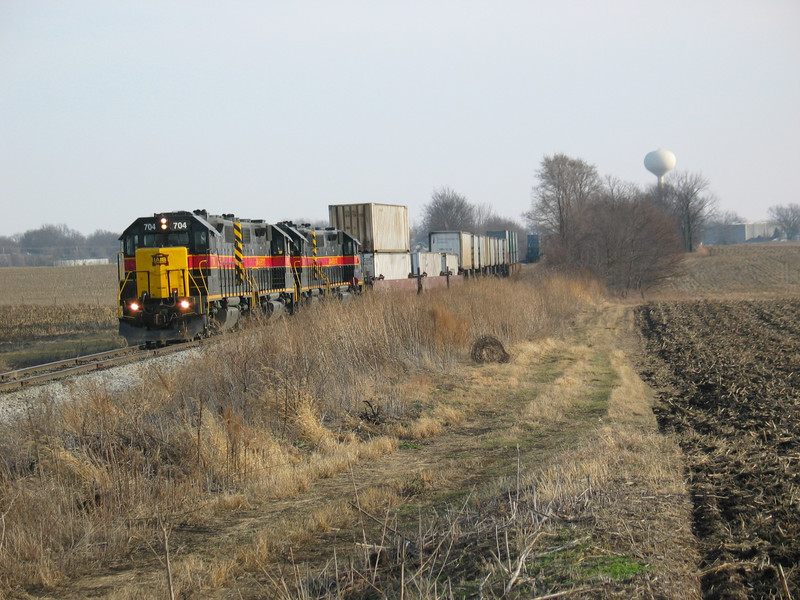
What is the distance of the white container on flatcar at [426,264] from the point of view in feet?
106

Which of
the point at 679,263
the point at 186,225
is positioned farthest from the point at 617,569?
the point at 679,263

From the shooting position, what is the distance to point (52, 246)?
131 m

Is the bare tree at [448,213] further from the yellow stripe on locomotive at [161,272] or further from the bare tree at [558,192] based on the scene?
the yellow stripe on locomotive at [161,272]

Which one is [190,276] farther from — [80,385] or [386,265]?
[386,265]

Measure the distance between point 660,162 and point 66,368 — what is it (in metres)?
118

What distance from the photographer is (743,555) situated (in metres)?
5.18

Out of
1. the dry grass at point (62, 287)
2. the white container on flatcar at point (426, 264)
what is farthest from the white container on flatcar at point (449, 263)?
the dry grass at point (62, 287)

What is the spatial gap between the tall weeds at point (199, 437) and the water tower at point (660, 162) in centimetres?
11438

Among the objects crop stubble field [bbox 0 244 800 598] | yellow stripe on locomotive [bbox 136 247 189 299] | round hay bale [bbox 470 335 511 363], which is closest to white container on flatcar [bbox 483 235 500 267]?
crop stubble field [bbox 0 244 800 598]

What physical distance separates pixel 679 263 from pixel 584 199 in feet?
75.6

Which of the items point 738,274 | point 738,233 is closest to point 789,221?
point 738,233

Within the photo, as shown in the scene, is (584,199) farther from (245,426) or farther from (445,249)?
(245,426)

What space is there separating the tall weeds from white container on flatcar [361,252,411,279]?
46.7 feet

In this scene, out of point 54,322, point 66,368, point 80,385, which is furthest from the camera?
point 54,322
